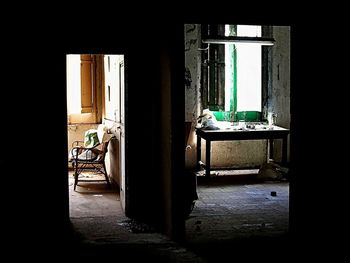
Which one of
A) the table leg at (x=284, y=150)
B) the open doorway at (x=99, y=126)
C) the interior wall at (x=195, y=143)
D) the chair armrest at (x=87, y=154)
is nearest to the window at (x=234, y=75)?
the interior wall at (x=195, y=143)

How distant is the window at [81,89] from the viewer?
10391 millimetres

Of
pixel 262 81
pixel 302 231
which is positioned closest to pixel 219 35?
pixel 262 81

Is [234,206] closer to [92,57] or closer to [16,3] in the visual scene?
[16,3]

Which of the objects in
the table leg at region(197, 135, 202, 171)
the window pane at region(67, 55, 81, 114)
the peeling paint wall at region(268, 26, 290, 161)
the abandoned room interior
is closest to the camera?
the abandoned room interior

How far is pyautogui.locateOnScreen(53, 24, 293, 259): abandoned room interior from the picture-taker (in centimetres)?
→ 562

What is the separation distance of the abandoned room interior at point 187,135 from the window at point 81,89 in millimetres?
20

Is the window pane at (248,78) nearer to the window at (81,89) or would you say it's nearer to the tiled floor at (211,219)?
the tiled floor at (211,219)

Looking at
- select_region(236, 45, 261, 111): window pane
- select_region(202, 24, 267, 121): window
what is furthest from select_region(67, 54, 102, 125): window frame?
select_region(236, 45, 261, 111): window pane

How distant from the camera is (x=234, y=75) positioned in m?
10.1

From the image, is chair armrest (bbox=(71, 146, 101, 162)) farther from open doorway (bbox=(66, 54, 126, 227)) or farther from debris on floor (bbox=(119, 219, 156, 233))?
debris on floor (bbox=(119, 219, 156, 233))

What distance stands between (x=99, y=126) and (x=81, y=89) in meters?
1.35

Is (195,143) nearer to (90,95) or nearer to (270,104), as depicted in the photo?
(270,104)

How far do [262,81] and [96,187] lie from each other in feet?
13.1

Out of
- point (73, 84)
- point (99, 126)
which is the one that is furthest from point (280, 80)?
point (73, 84)
